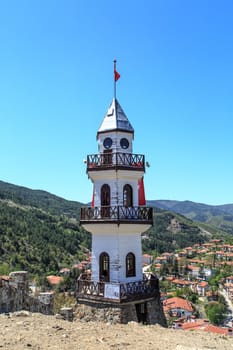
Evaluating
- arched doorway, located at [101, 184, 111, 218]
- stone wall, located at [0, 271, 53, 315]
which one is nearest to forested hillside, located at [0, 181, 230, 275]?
arched doorway, located at [101, 184, 111, 218]

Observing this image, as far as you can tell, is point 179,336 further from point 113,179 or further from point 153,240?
point 153,240

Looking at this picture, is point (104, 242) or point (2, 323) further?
point (104, 242)

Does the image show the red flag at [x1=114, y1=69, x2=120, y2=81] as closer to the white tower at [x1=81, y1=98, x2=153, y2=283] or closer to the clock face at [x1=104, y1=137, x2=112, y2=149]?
the white tower at [x1=81, y1=98, x2=153, y2=283]

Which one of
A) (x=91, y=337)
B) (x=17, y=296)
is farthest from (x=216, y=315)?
(x=91, y=337)

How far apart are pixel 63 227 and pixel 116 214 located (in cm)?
13241

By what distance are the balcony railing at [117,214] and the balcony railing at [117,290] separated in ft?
8.82

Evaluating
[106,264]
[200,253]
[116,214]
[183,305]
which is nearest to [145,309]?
[106,264]

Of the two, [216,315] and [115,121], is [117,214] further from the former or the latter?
[216,315]

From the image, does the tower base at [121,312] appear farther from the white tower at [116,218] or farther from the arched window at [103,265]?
the arched window at [103,265]

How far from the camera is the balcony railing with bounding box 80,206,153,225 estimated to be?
15.5 metres

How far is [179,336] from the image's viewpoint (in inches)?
417

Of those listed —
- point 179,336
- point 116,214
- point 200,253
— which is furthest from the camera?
point 200,253

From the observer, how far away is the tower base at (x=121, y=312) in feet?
47.9

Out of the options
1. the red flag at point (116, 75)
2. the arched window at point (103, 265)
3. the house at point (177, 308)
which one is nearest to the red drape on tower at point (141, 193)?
the arched window at point (103, 265)
